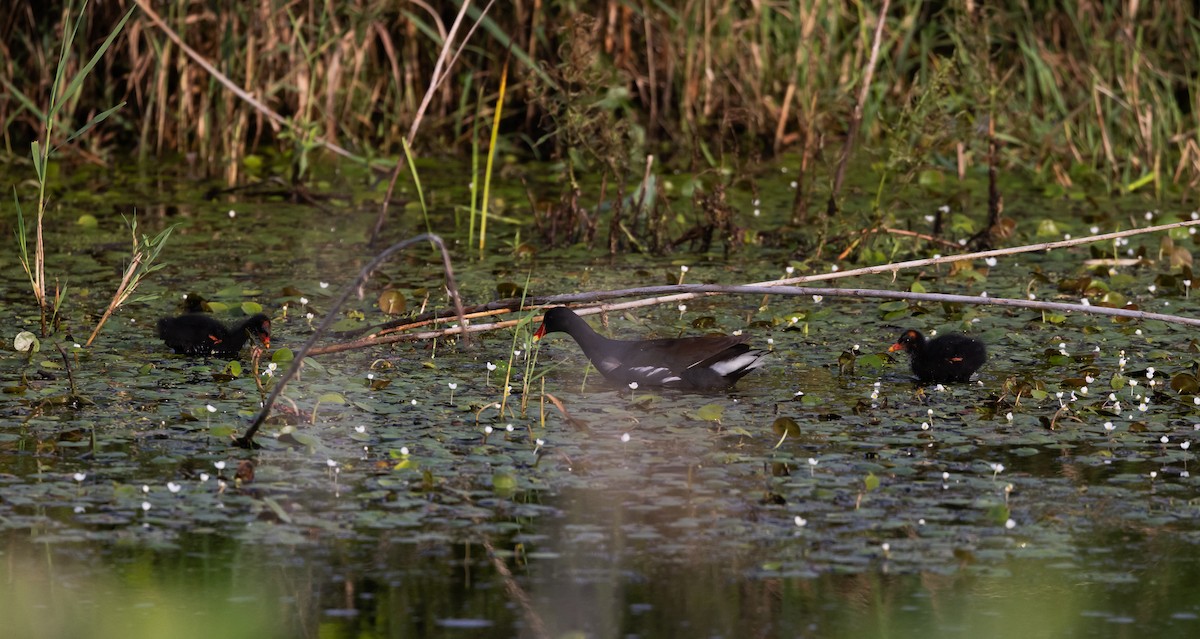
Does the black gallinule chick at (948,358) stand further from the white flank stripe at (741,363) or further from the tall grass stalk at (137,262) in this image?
the tall grass stalk at (137,262)

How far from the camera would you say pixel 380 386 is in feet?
19.6

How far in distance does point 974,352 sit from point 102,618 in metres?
3.42

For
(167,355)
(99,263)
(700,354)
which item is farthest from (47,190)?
(700,354)

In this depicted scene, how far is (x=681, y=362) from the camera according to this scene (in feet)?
19.9

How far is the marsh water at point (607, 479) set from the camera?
3949 mm

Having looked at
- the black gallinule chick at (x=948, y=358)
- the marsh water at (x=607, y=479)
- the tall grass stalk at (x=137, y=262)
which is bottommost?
the marsh water at (x=607, y=479)

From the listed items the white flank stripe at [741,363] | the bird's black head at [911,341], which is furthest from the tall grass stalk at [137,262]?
the bird's black head at [911,341]

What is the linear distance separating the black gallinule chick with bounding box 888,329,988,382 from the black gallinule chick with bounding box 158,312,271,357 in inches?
96.2

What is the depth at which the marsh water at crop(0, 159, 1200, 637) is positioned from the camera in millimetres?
3949

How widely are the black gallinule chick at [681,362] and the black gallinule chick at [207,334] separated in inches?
52.9

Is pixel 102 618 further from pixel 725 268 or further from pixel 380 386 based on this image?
pixel 725 268

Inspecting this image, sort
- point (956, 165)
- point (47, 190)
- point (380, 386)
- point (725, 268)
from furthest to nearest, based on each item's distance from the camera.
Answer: point (956, 165) → point (47, 190) → point (725, 268) → point (380, 386)

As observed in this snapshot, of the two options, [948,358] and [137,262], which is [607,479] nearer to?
[948,358]

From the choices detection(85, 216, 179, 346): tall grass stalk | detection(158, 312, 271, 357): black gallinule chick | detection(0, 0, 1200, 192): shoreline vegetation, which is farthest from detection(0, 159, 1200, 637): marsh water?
detection(0, 0, 1200, 192): shoreline vegetation
